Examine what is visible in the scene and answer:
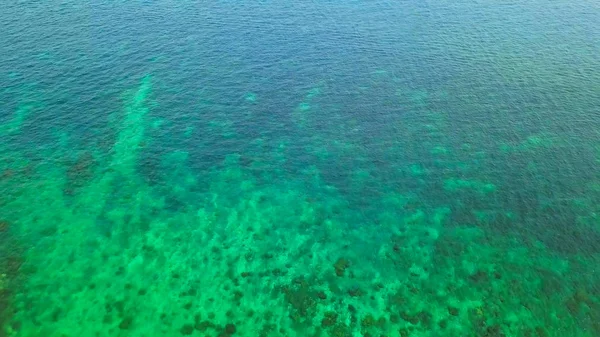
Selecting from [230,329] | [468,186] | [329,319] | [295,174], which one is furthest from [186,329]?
[468,186]

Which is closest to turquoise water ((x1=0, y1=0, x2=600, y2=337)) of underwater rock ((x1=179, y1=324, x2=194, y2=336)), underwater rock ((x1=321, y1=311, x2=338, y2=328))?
underwater rock ((x1=179, y1=324, x2=194, y2=336))

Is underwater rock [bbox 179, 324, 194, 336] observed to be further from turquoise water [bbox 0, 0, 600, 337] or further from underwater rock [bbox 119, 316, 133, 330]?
underwater rock [bbox 119, 316, 133, 330]

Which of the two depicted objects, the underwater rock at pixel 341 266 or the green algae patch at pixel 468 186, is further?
the green algae patch at pixel 468 186

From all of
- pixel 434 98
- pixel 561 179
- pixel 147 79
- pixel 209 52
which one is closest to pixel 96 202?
pixel 147 79

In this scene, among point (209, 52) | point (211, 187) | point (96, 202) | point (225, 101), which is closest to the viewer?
point (96, 202)

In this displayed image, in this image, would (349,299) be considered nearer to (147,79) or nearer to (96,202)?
(96,202)

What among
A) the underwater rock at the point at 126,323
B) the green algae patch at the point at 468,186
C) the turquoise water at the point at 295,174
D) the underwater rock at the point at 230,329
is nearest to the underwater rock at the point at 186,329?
the turquoise water at the point at 295,174

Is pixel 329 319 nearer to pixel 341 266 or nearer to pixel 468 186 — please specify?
pixel 341 266

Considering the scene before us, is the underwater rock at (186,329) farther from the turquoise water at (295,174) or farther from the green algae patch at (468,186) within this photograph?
the green algae patch at (468,186)
